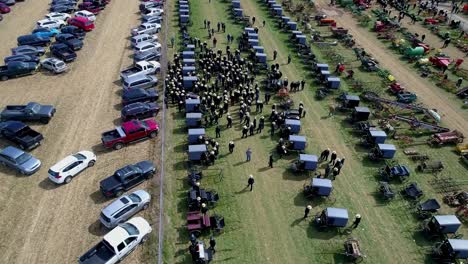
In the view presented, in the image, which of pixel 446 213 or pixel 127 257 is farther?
pixel 446 213

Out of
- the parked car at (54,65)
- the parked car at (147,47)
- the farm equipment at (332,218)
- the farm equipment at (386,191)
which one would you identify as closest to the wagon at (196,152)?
the farm equipment at (332,218)

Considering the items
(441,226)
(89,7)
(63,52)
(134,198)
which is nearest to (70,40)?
(63,52)

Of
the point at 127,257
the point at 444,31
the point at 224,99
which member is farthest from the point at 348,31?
the point at 127,257

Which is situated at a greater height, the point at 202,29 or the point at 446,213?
the point at 202,29

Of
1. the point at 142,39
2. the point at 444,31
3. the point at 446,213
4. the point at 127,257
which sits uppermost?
the point at 444,31

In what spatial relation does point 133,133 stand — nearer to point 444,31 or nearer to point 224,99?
point 224,99

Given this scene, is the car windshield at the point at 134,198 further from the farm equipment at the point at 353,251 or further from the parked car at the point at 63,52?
the parked car at the point at 63,52
